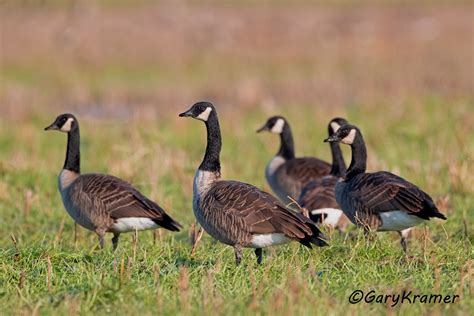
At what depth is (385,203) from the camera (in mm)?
8070

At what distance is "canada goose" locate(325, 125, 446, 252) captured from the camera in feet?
25.5

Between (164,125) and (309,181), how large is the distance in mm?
7406

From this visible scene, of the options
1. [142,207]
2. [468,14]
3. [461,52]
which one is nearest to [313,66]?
[461,52]

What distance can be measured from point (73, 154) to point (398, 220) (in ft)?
13.7

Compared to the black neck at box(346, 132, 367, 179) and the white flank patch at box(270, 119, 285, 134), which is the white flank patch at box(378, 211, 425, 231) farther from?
the white flank patch at box(270, 119, 285, 134)

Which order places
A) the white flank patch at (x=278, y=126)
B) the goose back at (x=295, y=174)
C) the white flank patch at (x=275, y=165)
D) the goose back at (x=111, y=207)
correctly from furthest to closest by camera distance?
the white flank patch at (x=278, y=126) < the white flank patch at (x=275, y=165) < the goose back at (x=295, y=174) < the goose back at (x=111, y=207)

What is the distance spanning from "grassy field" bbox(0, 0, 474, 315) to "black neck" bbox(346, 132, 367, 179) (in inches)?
34.0

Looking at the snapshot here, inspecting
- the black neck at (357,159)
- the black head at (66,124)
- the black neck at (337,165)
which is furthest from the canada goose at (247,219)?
the black neck at (337,165)

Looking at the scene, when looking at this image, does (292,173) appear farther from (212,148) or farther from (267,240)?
(267,240)

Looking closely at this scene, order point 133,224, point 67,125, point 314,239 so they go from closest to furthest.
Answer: point 314,239
point 133,224
point 67,125

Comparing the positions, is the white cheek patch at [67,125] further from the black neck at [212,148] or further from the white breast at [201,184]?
the white breast at [201,184]

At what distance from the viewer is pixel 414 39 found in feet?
102

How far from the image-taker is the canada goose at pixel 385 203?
777 cm

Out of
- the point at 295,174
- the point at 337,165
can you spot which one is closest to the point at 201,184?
the point at 337,165
